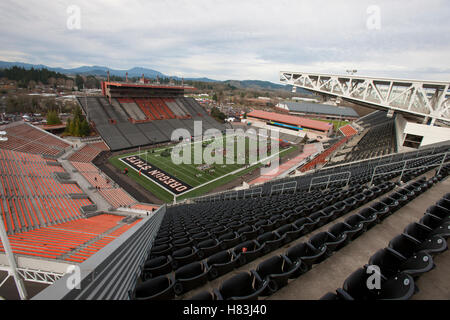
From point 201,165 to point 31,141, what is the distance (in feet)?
78.2

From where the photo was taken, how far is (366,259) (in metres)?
4.21

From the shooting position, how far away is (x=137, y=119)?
44.4 metres

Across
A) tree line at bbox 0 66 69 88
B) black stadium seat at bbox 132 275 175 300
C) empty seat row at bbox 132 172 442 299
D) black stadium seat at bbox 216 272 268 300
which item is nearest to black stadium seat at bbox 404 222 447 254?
empty seat row at bbox 132 172 442 299

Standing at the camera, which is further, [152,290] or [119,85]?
[119,85]

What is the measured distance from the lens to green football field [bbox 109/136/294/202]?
26.1 meters

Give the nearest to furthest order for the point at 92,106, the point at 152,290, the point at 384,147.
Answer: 1. the point at 152,290
2. the point at 384,147
3. the point at 92,106

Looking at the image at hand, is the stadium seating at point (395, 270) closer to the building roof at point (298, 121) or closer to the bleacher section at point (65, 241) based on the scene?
the bleacher section at point (65, 241)

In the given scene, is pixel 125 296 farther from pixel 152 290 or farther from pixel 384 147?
pixel 384 147

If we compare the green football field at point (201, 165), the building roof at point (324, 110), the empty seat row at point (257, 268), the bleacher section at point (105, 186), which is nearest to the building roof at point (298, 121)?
the green football field at point (201, 165)

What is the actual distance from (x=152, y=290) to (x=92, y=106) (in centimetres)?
4768

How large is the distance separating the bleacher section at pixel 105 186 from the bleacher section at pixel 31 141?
15.9 ft

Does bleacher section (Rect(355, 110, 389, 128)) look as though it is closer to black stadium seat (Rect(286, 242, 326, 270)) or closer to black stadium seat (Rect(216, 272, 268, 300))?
black stadium seat (Rect(286, 242, 326, 270))

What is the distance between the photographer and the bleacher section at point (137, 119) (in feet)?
126

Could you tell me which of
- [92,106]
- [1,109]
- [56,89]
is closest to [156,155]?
[92,106]
